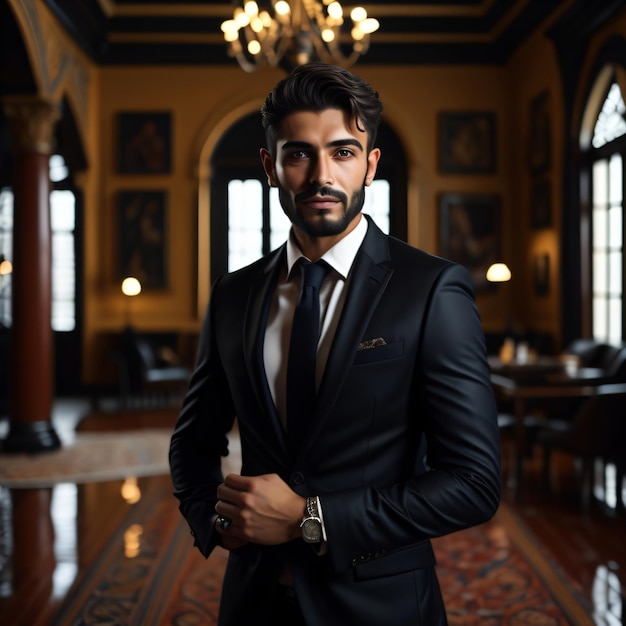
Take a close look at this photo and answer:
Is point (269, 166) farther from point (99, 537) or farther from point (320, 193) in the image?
point (99, 537)

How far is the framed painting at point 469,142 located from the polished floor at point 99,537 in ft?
20.2

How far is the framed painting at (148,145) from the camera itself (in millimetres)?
12336

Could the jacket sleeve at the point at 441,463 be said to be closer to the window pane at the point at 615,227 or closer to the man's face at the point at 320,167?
the man's face at the point at 320,167

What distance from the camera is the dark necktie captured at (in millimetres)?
1405

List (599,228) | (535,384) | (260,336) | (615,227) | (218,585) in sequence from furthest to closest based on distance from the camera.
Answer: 1. (599,228)
2. (615,227)
3. (535,384)
4. (218,585)
5. (260,336)

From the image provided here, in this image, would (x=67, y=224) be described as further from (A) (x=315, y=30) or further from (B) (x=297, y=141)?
(B) (x=297, y=141)

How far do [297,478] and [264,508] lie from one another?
10 centimetres

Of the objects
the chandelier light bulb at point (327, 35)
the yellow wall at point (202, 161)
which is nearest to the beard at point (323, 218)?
the chandelier light bulb at point (327, 35)

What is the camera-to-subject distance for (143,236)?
12352 millimetres

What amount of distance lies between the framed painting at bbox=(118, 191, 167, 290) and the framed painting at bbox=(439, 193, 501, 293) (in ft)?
13.9

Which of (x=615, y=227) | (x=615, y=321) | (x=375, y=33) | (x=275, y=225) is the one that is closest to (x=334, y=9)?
(x=615, y=227)

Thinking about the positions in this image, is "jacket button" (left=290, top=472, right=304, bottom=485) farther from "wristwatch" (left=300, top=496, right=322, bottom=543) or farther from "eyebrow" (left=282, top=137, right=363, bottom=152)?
"eyebrow" (left=282, top=137, right=363, bottom=152)

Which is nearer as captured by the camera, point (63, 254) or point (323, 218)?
point (323, 218)

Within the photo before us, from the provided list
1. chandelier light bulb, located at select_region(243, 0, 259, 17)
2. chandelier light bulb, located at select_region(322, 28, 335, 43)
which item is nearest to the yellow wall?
chandelier light bulb, located at select_region(322, 28, 335, 43)
